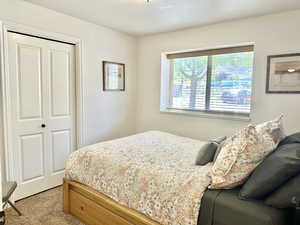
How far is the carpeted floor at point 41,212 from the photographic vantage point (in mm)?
2207

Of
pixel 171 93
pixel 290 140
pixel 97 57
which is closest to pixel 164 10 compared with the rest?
pixel 97 57

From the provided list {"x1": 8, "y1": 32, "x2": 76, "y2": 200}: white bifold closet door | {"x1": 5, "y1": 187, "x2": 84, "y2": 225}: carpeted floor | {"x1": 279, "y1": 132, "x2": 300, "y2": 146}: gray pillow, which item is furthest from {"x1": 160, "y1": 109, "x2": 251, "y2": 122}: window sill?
{"x1": 5, "y1": 187, "x2": 84, "y2": 225}: carpeted floor

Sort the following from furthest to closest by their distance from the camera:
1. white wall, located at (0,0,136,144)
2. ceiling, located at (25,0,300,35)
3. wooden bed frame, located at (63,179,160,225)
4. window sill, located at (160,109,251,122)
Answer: window sill, located at (160,109,251,122)
white wall, located at (0,0,136,144)
ceiling, located at (25,0,300,35)
wooden bed frame, located at (63,179,160,225)

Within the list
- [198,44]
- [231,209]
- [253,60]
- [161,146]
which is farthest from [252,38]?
[231,209]

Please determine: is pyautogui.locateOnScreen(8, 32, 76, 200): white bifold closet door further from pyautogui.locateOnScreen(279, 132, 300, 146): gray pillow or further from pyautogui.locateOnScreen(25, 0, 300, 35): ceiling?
pyautogui.locateOnScreen(279, 132, 300, 146): gray pillow

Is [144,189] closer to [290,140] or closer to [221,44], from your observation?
[290,140]

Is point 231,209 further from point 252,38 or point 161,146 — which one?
point 252,38

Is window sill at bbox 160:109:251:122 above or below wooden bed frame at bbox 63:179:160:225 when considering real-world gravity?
above

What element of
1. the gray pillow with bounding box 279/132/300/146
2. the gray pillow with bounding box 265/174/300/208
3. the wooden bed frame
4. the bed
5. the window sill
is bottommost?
the wooden bed frame

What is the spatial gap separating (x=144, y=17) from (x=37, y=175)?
2.64m

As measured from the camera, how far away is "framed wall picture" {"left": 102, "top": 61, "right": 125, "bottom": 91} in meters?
3.53

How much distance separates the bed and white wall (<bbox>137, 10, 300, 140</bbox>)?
91 centimetres

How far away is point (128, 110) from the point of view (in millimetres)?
4055

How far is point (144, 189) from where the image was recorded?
172cm
